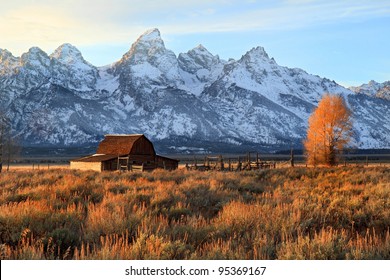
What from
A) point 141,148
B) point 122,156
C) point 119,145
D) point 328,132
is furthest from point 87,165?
point 328,132

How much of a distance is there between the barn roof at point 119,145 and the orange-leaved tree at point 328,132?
2233 cm

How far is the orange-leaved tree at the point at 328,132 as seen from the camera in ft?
176

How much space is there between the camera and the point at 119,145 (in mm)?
54625

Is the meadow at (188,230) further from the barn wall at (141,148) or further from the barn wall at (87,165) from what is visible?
the barn wall at (141,148)

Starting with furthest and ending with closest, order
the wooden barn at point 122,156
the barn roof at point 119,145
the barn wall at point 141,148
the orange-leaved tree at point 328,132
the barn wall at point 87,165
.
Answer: the orange-leaved tree at point 328,132
the barn roof at point 119,145
the barn wall at point 141,148
the wooden barn at point 122,156
the barn wall at point 87,165

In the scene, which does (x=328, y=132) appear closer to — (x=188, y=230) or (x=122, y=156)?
(x=122, y=156)

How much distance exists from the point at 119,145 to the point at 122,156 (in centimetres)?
302

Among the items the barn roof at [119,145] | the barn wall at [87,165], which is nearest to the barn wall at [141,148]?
the barn roof at [119,145]

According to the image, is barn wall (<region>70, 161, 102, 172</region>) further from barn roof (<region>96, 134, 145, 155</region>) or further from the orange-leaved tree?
the orange-leaved tree

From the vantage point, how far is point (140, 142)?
53812 millimetres

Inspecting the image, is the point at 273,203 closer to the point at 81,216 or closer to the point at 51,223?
the point at 81,216

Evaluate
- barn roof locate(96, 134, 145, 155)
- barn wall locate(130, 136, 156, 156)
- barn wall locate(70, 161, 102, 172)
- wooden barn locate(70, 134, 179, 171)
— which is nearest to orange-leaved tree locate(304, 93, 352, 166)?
wooden barn locate(70, 134, 179, 171)
